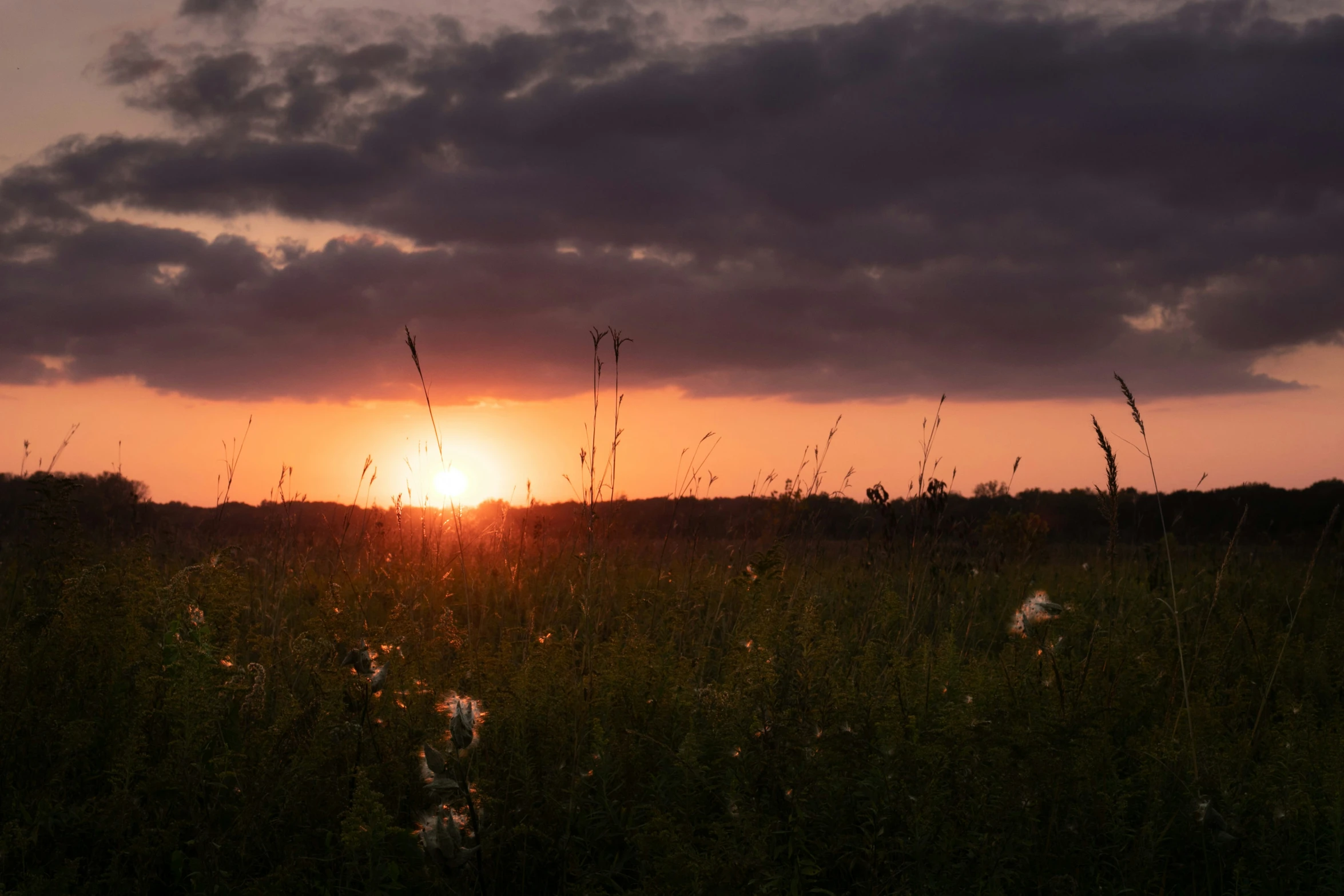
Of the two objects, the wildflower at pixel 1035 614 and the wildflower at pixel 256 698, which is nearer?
the wildflower at pixel 256 698

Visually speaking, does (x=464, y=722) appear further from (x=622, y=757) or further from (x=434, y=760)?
(x=622, y=757)

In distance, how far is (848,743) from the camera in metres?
2.40

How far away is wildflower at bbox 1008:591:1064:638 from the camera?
3.04 m

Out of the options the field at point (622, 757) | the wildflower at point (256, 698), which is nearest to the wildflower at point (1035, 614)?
the field at point (622, 757)

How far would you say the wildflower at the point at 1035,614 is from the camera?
9.98 feet

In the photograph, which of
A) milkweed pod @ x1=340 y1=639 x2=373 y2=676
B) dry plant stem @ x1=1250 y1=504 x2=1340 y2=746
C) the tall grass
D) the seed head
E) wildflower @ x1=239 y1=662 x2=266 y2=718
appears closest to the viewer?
the seed head

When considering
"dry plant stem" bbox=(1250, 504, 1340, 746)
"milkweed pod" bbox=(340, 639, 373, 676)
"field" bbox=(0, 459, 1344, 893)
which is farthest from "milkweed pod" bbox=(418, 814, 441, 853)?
"dry plant stem" bbox=(1250, 504, 1340, 746)

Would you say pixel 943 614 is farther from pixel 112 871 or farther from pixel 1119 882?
pixel 112 871

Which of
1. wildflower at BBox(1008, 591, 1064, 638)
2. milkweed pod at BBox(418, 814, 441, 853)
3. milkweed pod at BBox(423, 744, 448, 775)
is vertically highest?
wildflower at BBox(1008, 591, 1064, 638)

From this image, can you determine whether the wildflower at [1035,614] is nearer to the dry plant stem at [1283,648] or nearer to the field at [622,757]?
the field at [622,757]

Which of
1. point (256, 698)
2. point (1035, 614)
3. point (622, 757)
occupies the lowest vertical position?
point (622, 757)

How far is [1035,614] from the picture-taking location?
307 cm

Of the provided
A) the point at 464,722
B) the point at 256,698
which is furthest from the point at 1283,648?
the point at 256,698

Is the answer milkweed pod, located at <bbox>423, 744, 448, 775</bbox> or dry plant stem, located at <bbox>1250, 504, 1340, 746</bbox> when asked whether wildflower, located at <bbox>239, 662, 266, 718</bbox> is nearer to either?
milkweed pod, located at <bbox>423, 744, 448, 775</bbox>
